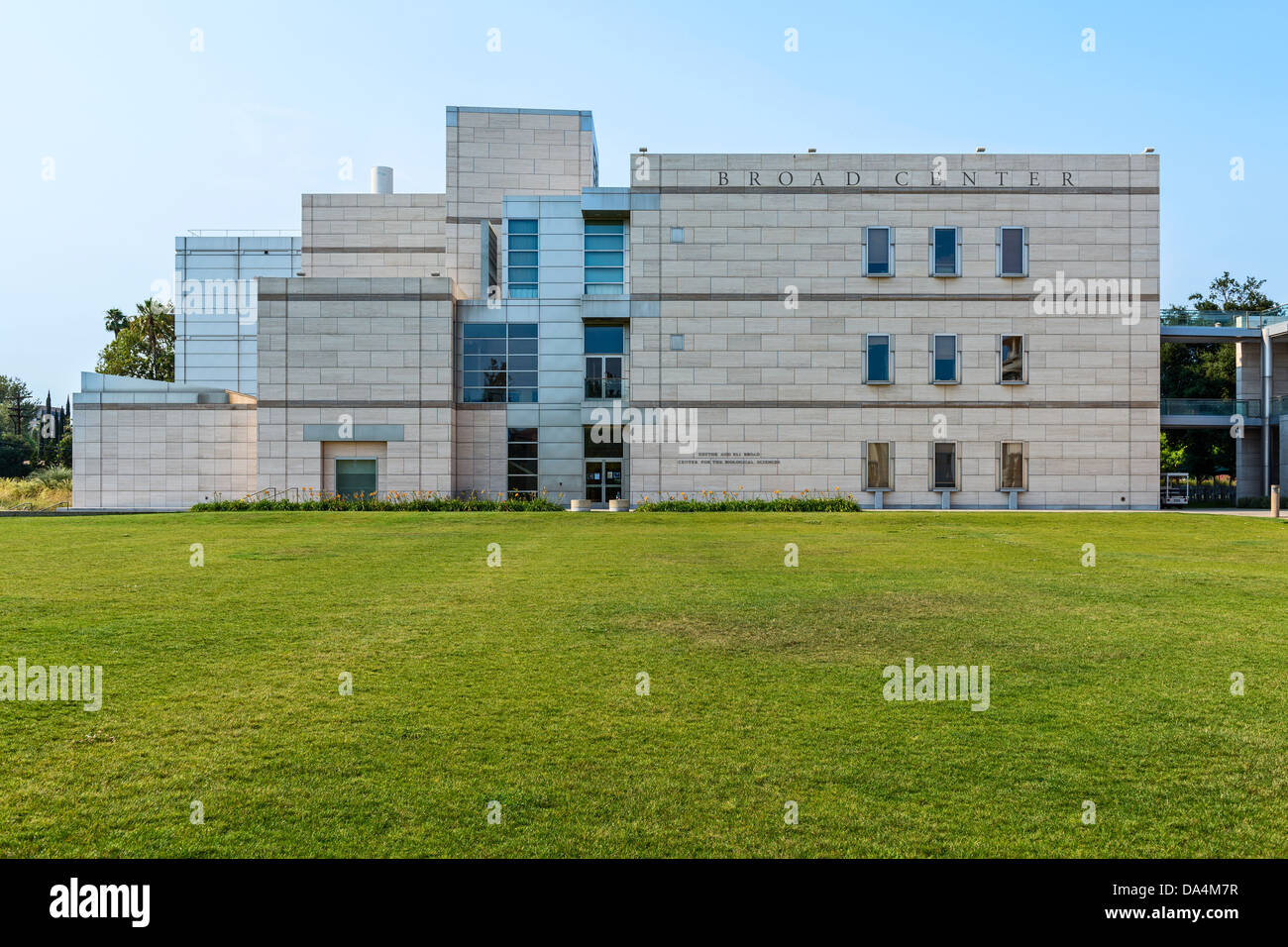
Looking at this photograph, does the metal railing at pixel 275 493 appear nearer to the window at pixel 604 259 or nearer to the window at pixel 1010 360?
the window at pixel 604 259

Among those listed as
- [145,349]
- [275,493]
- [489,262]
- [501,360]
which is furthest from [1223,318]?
[145,349]

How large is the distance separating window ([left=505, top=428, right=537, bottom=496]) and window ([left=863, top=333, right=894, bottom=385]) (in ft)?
56.0

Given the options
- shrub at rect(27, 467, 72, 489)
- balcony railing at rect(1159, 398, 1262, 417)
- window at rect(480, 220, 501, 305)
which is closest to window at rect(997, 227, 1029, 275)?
balcony railing at rect(1159, 398, 1262, 417)

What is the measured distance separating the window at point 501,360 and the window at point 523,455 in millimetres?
1634

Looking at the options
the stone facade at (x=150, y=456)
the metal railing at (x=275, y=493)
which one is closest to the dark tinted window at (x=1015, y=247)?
the metal railing at (x=275, y=493)

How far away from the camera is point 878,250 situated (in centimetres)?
4153

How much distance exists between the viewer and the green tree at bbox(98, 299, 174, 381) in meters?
73.6

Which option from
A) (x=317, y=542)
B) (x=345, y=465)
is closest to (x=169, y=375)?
(x=345, y=465)

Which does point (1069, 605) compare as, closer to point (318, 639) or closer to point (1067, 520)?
point (318, 639)

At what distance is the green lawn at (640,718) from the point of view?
16.3 ft

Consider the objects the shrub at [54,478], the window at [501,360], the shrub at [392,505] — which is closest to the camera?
the shrub at [392,505]

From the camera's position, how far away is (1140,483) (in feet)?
137

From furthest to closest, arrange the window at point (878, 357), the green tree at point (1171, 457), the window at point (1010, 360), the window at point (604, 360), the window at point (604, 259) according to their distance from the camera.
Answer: the green tree at point (1171, 457), the window at point (604, 259), the window at point (604, 360), the window at point (878, 357), the window at point (1010, 360)

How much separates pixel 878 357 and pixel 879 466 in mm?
5362
